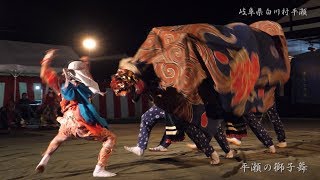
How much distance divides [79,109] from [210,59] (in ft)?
6.08

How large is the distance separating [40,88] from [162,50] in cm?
1108

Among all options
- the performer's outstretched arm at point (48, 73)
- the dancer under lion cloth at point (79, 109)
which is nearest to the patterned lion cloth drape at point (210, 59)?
the dancer under lion cloth at point (79, 109)

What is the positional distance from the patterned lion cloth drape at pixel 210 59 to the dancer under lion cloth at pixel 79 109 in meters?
0.81

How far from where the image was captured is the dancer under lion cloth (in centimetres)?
559

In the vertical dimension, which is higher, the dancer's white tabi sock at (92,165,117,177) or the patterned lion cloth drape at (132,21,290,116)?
the patterned lion cloth drape at (132,21,290,116)

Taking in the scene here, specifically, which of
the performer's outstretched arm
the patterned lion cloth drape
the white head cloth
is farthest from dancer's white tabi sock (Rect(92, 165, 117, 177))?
the patterned lion cloth drape

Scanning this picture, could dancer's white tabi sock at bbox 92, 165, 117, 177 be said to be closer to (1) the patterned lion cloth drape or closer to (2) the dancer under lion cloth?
(2) the dancer under lion cloth

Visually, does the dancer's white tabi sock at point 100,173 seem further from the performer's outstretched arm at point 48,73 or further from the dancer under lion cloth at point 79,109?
the performer's outstretched arm at point 48,73

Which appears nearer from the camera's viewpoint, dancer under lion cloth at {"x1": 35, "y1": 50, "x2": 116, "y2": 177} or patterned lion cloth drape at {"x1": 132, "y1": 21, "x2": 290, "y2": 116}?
dancer under lion cloth at {"x1": 35, "y1": 50, "x2": 116, "y2": 177}

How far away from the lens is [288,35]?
16609 mm

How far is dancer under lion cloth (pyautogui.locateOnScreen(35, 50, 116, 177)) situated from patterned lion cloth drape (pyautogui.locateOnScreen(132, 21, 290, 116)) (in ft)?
2.64

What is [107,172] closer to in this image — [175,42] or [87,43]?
[175,42]

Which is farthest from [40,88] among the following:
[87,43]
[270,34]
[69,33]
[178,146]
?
[270,34]

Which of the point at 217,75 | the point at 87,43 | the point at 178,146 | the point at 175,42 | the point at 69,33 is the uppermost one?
the point at 69,33
